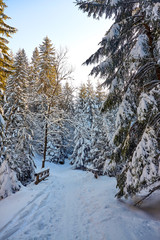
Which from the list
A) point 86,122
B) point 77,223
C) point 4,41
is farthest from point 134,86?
point 86,122

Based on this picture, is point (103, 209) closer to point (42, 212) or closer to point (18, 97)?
point (42, 212)

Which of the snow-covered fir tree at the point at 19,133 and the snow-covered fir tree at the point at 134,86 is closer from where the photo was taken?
the snow-covered fir tree at the point at 134,86

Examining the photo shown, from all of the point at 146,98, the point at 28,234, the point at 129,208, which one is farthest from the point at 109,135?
the point at 28,234

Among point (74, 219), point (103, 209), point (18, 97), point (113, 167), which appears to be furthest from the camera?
point (18, 97)

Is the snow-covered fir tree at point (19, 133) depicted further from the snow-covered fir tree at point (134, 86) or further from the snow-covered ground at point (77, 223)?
the snow-covered fir tree at point (134, 86)

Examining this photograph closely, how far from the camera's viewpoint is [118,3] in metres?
4.96

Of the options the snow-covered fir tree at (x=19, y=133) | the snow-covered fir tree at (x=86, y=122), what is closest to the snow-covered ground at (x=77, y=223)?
the snow-covered fir tree at (x=19, y=133)

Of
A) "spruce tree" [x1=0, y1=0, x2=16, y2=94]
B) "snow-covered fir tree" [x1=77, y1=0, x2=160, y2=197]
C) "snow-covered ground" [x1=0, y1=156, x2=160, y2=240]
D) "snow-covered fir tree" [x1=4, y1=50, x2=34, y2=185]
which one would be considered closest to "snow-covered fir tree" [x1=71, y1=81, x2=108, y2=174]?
"snow-covered fir tree" [x1=4, y1=50, x2=34, y2=185]

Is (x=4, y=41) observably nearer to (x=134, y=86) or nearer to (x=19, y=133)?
(x=19, y=133)

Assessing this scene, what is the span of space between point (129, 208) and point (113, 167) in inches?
59.3

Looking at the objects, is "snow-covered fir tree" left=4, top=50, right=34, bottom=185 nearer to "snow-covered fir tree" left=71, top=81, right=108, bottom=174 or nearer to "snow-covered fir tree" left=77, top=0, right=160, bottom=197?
"snow-covered fir tree" left=77, top=0, right=160, bottom=197

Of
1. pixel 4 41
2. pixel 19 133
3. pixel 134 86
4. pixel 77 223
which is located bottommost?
pixel 77 223

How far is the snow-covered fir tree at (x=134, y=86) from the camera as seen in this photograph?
398 cm

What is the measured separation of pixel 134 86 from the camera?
17.4 feet
